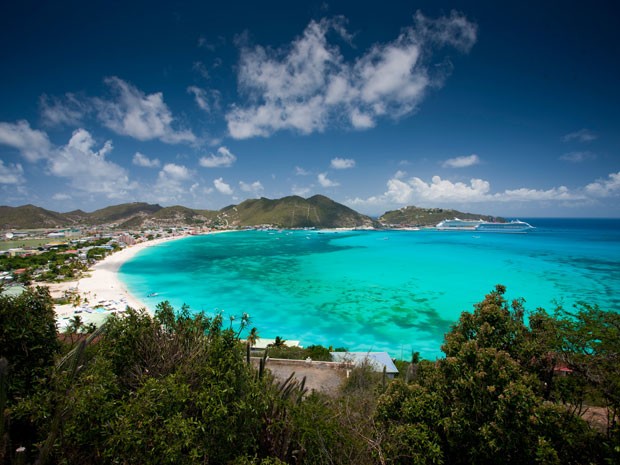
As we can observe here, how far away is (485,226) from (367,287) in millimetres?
169327

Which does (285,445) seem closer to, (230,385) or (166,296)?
(230,385)

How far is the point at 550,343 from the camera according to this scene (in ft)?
29.8

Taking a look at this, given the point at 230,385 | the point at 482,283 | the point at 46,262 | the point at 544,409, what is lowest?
the point at 482,283

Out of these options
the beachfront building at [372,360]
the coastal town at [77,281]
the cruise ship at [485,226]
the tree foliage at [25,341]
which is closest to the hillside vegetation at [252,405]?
the tree foliage at [25,341]

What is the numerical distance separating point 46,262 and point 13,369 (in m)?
71.6

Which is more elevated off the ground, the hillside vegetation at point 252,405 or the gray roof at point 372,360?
the hillside vegetation at point 252,405

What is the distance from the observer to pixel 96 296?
129ft

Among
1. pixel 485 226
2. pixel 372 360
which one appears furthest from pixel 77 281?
pixel 485 226

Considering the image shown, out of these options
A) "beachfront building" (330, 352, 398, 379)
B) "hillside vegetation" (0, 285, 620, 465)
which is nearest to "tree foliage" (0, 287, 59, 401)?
"hillside vegetation" (0, 285, 620, 465)

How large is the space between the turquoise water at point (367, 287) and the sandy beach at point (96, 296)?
2207mm

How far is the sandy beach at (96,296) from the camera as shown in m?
30.5

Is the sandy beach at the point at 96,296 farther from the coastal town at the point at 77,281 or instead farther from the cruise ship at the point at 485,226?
the cruise ship at the point at 485,226

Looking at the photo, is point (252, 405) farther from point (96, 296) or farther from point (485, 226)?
point (485, 226)

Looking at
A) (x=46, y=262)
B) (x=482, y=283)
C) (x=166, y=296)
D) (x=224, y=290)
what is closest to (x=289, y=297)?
(x=224, y=290)
